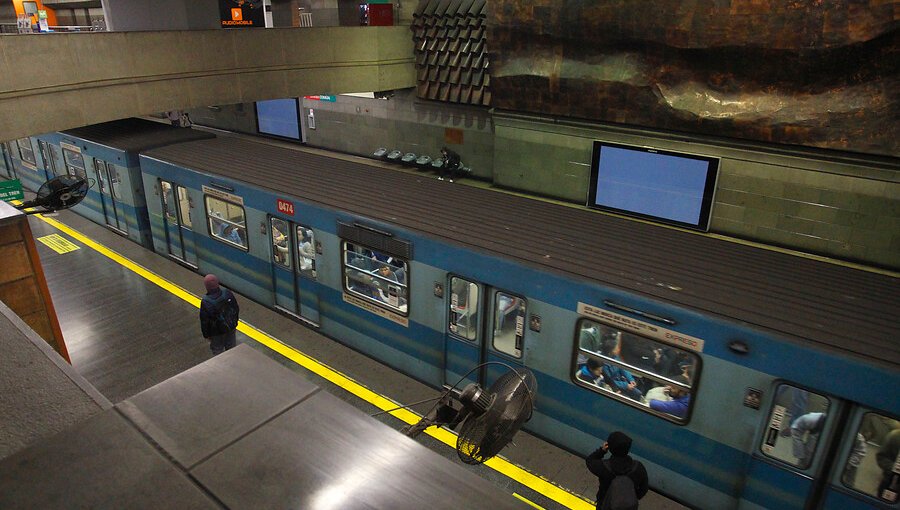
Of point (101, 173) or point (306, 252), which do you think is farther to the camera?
point (101, 173)

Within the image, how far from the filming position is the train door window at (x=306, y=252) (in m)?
8.89

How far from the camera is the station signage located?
8.80m

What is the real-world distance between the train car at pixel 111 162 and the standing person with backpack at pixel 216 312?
19.5 ft

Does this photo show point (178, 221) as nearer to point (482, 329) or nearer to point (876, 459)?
point (482, 329)

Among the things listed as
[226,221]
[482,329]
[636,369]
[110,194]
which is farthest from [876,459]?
[110,194]

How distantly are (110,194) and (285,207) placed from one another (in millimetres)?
7008

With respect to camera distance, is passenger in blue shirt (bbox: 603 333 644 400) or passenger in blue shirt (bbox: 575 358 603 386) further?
passenger in blue shirt (bbox: 575 358 603 386)

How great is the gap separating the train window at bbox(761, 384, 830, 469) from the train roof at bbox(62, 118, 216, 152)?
39.6 ft

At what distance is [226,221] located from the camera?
1031 cm

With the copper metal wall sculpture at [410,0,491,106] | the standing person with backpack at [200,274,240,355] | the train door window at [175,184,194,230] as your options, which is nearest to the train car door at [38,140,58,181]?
the train door window at [175,184,194,230]

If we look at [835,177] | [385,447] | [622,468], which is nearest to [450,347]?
[622,468]

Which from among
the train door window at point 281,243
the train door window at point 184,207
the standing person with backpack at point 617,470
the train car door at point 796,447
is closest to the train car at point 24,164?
the train door window at point 184,207

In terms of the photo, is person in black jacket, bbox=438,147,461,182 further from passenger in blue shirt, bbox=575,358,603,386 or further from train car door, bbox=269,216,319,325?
passenger in blue shirt, bbox=575,358,603,386

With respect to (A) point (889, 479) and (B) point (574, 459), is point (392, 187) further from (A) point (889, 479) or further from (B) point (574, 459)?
(A) point (889, 479)
